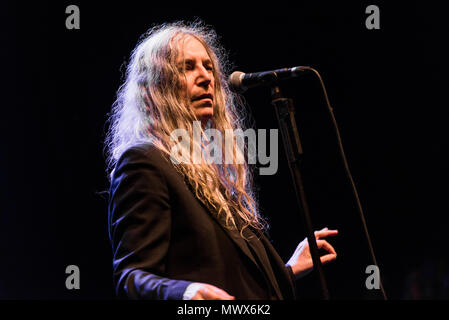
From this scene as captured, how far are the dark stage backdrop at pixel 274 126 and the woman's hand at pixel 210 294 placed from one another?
89.2 inches

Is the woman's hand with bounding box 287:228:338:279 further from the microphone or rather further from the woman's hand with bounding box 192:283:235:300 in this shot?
the woman's hand with bounding box 192:283:235:300

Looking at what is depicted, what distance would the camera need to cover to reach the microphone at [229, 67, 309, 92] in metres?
1.41

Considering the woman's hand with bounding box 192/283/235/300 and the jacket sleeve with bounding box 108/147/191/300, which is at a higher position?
the jacket sleeve with bounding box 108/147/191/300

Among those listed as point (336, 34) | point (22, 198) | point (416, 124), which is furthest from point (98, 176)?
point (416, 124)

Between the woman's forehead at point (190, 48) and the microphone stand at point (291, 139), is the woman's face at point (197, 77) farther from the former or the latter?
the microphone stand at point (291, 139)

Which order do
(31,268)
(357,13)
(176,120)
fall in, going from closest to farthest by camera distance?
(176,120) → (31,268) → (357,13)

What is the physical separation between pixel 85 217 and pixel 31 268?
1.62ft

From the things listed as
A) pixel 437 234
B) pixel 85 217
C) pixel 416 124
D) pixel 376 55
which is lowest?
pixel 437 234

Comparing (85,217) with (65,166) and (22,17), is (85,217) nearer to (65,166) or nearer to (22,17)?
(65,166)

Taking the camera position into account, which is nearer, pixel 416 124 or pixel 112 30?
pixel 112 30

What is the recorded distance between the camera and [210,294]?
1040 mm

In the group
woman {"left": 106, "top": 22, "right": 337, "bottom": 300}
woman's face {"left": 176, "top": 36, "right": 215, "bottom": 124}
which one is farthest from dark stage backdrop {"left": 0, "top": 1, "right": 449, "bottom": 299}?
woman's face {"left": 176, "top": 36, "right": 215, "bottom": 124}

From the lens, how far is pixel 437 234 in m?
3.46

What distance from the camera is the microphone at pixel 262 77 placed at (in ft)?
4.62
